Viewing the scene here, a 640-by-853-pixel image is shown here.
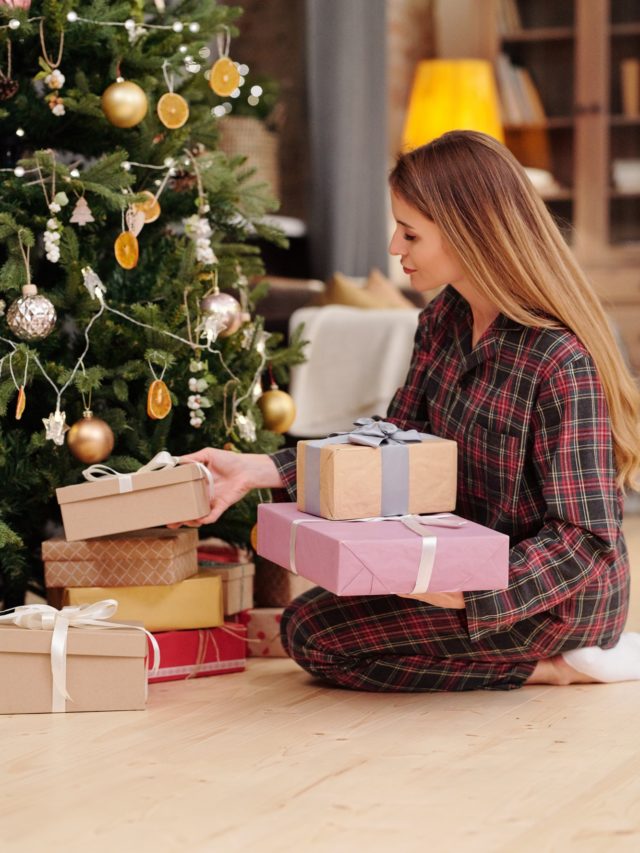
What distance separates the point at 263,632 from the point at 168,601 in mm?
260

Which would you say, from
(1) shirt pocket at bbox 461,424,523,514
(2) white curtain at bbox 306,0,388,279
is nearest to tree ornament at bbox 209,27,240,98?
(1) shirt pocket at bbox 461,424,523,514

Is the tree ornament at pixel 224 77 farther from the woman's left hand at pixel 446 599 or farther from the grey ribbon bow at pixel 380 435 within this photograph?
the woman's left hand at pixel 446 599

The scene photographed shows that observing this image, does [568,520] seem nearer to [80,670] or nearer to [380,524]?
[380,524]

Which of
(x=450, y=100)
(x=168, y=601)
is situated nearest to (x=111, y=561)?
(x=168, y=601)

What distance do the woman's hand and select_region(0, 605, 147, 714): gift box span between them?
25cm

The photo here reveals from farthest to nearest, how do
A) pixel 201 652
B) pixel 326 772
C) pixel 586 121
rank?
pixel 586 121 < pixel 201 652 < pixel 326 772

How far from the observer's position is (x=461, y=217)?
68.5 inches

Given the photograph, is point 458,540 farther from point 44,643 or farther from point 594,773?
point 44,643

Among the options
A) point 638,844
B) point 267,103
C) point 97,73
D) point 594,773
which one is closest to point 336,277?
point 267,103

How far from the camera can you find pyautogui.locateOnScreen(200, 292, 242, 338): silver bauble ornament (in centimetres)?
199

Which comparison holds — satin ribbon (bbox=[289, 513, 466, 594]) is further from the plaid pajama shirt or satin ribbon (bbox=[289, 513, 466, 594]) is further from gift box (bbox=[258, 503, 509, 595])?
the plaid pajama shirt

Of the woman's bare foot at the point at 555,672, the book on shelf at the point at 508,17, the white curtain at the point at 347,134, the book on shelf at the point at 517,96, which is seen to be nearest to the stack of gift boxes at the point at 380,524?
the woman's bare foot at the point at 555,672

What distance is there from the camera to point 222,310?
6.57ft

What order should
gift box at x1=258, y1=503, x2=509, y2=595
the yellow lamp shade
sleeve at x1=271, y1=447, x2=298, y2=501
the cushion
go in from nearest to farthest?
1. gift box at x1=258, y1=503, x2=509, y2=595
2. sleeve at x1=271, y1=447, x2=298, y2=501
3. the cushion
4. the yellow lamp shade
